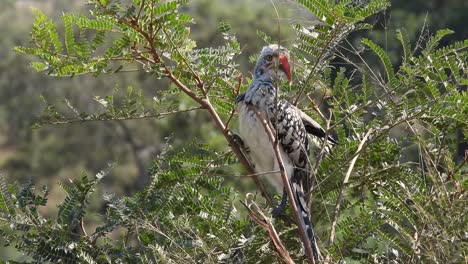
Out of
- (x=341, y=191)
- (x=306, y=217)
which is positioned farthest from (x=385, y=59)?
(x=306, y=217)

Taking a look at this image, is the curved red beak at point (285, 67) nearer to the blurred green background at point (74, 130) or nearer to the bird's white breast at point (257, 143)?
the bird's white breast at point (257, 143)

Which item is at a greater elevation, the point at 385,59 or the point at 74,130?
the point at 385,59

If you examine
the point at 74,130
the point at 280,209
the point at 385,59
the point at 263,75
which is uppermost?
the point at 385,59

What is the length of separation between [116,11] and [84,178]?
636 millimetres

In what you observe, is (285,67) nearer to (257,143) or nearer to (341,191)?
(257,143)

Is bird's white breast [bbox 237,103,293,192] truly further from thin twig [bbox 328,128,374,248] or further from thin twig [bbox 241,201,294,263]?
thin twig [bbox 241,201,294,263]

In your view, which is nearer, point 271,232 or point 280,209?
point 271,232

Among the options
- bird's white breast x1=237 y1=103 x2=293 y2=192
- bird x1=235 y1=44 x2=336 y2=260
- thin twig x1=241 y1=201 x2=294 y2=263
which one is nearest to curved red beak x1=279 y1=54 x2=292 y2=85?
bird x1=235 y1=44 x2=336 y2=260

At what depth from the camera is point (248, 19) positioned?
21484mm

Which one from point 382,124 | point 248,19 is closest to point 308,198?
point 382,124

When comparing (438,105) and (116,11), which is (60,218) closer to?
(116,11)

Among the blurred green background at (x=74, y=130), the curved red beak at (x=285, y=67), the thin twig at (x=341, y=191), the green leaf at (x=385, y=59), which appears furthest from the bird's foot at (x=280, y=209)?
the blurred green background at (x=74, y=130)

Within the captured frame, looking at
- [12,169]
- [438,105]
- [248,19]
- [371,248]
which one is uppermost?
[438,105]

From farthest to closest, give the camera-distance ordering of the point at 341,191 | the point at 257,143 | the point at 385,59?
the point at 257,143 → the point at 385,59 → the point at 341,191
